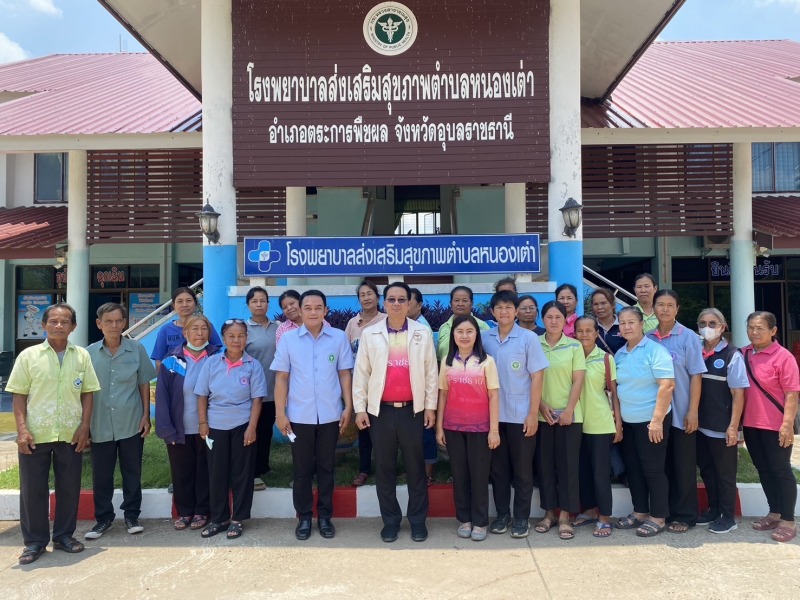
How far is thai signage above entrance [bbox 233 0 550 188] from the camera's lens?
6.45 meters

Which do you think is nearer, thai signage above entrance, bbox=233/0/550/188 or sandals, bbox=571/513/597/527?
sandals, bbox=571/513/597/527

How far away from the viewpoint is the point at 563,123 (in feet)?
21.4

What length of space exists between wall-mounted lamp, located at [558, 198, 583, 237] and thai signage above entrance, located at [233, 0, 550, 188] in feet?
1.31

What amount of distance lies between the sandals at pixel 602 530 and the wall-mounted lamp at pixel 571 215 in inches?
130

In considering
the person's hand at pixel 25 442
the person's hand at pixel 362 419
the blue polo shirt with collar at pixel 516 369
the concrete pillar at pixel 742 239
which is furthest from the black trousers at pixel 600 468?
the concrete pillar at pixel 742 239

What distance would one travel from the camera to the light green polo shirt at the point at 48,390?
12.8 feet

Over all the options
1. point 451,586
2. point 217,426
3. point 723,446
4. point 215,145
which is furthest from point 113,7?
point 723,446

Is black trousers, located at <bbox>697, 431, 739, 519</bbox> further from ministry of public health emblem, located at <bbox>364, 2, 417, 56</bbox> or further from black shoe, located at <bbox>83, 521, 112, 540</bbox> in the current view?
ministry of public health emblem, located at <bbox>364, 2, 417, 56</bbox>

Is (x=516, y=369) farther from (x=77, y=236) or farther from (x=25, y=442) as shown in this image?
(x=77, y=236)

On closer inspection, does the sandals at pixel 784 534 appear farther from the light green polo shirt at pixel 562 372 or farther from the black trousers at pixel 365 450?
the black trousers at pixel 365 450

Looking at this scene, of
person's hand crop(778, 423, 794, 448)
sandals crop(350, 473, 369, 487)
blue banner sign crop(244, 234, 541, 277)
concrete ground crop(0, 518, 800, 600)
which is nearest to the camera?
concrete ground crop(0, 518, 800, 600)

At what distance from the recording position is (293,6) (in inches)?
255

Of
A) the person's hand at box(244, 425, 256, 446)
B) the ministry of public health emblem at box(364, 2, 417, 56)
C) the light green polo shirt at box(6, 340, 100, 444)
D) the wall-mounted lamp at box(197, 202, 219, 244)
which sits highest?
the ministry of public health emblem at box(364, 2, 417, 56)

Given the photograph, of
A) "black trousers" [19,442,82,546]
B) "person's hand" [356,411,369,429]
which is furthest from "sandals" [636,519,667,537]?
"black trousers" [19,442,82,546]
